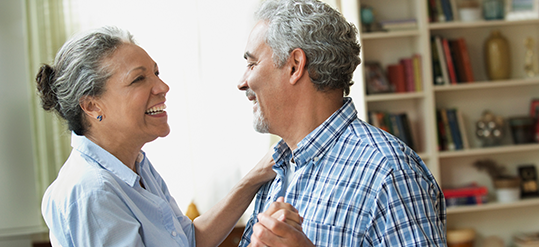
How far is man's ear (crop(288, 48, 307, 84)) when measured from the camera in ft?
4.36

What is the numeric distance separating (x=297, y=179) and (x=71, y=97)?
0.71 metres

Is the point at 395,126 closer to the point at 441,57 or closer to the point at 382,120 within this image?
the point at 382,120

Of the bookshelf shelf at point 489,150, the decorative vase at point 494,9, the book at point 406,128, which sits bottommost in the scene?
the bookshelf shelf at point 489,150

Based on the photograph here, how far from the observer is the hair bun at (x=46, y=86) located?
136 cm

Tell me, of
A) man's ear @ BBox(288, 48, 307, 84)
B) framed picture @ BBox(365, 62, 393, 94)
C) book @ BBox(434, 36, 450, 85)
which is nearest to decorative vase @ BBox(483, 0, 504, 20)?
book @ BBox(434, 36, 450, 85)

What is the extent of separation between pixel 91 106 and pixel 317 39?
70 cm

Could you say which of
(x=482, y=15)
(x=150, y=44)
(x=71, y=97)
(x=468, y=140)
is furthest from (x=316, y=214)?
(x=482, y=15)

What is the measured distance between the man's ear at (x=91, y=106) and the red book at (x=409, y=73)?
8.21 feet

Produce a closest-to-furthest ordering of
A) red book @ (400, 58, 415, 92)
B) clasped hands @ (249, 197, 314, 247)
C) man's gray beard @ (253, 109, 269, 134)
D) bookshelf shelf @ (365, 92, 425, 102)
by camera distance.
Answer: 1. clasped hands @ (249, 197, 314, 247)
2. man's gray beard @ (253, 109, 269, 134)
3. bookshelf shelf @ (365, 92, 425, 102)
4. red book @ (400, 58, 415, 92)

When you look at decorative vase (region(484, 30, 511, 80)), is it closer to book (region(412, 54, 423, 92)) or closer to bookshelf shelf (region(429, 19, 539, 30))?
bookshelf shelf (region(429, 19, 539, 30))

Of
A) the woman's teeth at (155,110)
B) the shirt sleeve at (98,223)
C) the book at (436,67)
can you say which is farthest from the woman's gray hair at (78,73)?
the book at (436,67)

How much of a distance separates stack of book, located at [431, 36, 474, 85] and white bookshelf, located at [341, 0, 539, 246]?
86 millimetres

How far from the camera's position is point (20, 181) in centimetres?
318

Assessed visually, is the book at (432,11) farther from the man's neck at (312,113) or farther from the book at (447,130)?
the man's neck at (312,113)
